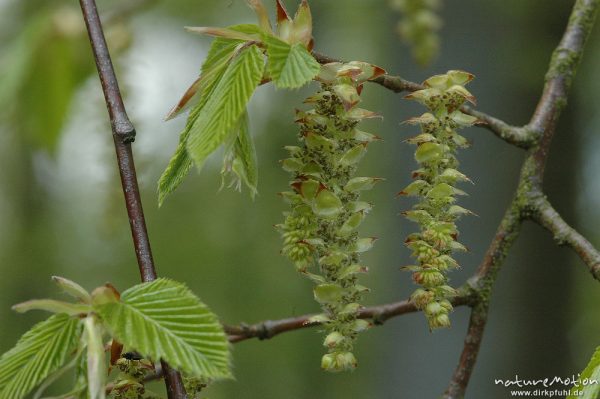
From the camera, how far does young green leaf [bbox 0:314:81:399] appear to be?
71cm

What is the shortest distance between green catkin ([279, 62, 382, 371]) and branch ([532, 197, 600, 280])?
0.31 meters

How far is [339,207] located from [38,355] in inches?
13.1

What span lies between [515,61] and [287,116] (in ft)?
5.20

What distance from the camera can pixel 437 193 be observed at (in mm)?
841

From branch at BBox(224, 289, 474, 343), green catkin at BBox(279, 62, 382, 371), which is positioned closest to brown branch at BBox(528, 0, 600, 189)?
branch at BBox(224, 289, 474, 343)

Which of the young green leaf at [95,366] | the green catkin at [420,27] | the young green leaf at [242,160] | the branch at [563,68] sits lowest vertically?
the young green leaf at [95,366]

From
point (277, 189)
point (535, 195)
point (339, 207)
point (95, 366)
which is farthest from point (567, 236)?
point (277, 189)

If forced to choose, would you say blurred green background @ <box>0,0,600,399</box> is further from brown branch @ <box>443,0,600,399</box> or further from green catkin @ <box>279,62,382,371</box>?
brown branch @ <box>443,0,600,399</box>

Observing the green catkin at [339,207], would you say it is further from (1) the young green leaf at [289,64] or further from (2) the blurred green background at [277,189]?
(2) the blurred green background at [277,189]

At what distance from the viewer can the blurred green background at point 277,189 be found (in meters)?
2.02

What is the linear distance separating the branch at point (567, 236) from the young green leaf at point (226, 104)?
489 mm

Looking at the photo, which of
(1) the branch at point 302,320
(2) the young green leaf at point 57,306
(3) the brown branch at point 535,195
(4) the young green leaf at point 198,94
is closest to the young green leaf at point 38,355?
(2) the young green leaf at point 57,306

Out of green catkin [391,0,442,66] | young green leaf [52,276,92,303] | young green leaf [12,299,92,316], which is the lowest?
young green leaf [12,299,92,316]

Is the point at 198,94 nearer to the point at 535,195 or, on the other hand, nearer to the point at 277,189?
the point at 535,195
